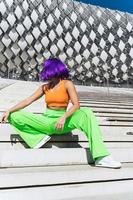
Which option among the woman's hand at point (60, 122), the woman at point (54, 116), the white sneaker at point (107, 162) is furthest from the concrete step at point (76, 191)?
the woman's hand at point (60, 122)

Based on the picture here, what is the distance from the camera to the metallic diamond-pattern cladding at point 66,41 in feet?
64.5

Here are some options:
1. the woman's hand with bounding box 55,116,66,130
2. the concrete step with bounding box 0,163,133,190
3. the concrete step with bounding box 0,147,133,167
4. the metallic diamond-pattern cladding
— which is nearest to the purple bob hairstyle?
the woman's hand with bounding box 55,116,66,130

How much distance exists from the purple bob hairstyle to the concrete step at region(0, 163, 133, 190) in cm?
70

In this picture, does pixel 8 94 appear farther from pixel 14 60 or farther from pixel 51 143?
pixel 14 60

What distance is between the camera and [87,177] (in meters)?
3.31

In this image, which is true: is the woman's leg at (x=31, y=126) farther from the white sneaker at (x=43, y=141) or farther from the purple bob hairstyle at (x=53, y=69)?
the purple bob hairstyle at (x=53, y=69)

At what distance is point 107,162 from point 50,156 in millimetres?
406

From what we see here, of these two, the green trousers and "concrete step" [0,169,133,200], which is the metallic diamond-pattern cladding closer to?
the green trousers

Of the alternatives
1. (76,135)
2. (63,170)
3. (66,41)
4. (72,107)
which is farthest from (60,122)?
(66,41)

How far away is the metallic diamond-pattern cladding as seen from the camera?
1967 centimetres

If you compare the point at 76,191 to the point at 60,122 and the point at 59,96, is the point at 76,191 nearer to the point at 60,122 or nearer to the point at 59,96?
the point at 60,122

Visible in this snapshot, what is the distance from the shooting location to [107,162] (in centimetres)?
356

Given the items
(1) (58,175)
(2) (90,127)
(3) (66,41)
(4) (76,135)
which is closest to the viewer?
(1) (58,175)

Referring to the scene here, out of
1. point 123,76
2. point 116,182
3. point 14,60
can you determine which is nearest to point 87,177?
point 116,182
